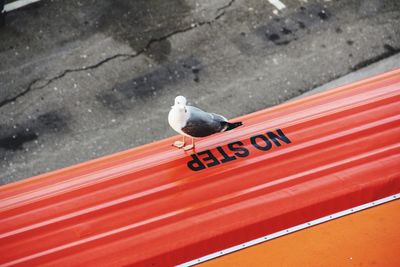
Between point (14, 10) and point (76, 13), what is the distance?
0.93m

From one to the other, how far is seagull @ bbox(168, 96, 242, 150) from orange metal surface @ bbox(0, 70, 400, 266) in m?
0.19

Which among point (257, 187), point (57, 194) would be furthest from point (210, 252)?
point (57, 194)

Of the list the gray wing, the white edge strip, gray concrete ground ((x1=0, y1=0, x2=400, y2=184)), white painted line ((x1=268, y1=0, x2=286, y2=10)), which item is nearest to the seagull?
the gray wing

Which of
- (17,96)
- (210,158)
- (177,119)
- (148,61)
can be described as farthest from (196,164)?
(17,96)

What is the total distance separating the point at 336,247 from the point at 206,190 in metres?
0.91

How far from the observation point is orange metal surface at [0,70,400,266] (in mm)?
3086

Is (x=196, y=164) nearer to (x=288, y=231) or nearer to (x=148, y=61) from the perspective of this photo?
(x=288, y=231)

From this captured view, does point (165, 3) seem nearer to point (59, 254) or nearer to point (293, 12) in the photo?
point (293, 12)

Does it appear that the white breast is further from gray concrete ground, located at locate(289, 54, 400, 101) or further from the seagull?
gray concrete ground, located at locate(289, 54, 400, 101)

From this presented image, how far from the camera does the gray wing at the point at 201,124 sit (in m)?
3.39

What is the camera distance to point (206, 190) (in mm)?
3322

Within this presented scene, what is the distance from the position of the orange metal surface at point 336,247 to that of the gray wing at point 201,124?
89 cm

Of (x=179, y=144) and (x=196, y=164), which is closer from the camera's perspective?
(x=196, y=164)

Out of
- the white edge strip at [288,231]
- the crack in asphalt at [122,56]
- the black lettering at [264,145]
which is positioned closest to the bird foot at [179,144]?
the black lettering at [264,145]
